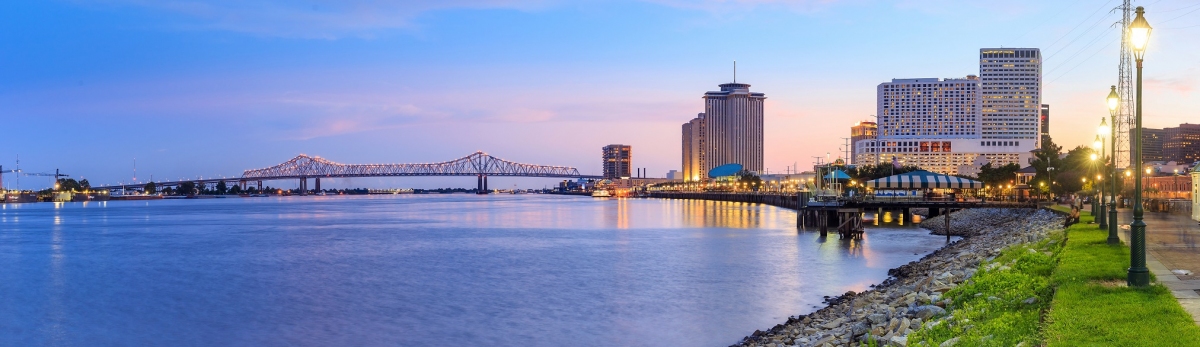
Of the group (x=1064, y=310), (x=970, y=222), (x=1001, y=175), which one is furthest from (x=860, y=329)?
(x=1001, y=175)

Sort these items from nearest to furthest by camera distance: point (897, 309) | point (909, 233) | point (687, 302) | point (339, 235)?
1. point (897, 309)
2. point (687, 302)
3. point (909, 233)
4. point (339, 235)

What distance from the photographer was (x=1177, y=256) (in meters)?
17.8

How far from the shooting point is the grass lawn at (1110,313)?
9.05 metres

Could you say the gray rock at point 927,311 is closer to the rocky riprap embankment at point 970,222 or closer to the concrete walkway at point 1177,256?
the concrete walkway at point 1177,256

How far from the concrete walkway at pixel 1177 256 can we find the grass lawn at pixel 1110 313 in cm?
29

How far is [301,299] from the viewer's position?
2781 cm

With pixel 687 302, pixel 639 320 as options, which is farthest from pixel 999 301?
pixel 687 302

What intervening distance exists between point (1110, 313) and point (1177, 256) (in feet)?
30.1

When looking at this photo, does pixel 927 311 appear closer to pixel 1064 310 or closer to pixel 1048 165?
pixel 1064 310

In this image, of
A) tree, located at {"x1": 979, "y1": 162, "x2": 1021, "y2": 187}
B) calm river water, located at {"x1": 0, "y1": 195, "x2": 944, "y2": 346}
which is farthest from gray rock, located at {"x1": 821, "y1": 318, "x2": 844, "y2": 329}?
tree, located at {"x1": 979, "y1": 162, "x2": 1021, "y2": 187}

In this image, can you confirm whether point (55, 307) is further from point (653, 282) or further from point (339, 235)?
point (339, 235)

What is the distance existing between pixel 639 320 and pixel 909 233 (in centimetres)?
3794

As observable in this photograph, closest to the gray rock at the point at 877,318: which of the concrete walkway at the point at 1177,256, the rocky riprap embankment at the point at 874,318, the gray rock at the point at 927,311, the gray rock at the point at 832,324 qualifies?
the rocky riprap embankment at the point at 874,318

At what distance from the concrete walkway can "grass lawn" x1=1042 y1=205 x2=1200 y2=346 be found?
0.29 m
